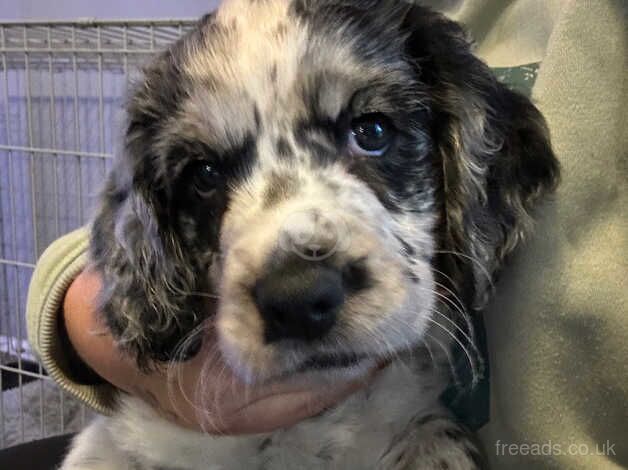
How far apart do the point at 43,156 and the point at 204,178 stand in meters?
2.03

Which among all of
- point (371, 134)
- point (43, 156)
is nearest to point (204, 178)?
point (371, 134)

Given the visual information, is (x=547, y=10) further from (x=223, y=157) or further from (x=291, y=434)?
(x=291, y=434)

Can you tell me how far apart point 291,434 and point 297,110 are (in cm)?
50

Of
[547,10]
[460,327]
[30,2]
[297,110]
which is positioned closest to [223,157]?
[297,110]

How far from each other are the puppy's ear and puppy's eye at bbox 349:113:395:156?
3.5 inches

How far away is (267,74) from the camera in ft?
3.33

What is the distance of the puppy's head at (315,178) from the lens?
0.88m

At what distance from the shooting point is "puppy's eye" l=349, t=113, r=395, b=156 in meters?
1.03

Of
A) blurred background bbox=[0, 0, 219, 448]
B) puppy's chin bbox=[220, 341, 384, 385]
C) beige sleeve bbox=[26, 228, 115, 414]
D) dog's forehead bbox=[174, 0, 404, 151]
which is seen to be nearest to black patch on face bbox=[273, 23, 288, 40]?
dog's forehead bbox=[174, 0, 404, 151]

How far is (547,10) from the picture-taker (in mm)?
1114

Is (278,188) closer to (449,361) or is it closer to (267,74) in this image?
(267,74)

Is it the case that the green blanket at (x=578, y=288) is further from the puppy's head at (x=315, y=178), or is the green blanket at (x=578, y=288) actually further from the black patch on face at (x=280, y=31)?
the black patch on face at (x=280, y=31)

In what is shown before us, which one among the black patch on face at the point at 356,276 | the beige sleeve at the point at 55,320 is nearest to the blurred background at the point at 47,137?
the beige sleeve at the point at 55,320

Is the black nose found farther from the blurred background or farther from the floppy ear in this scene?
the blurred background
